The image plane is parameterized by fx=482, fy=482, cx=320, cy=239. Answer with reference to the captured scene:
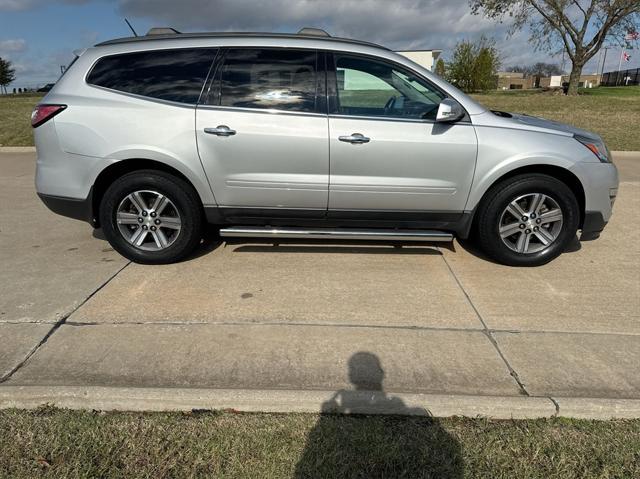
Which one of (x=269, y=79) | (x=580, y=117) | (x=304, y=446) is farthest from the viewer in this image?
(x=580, y=117)

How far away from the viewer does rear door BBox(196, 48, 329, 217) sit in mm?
3967

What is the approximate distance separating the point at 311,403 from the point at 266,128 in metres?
2.30

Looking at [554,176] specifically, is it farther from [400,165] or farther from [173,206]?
[173,206]

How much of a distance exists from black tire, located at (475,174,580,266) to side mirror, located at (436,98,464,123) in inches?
29.3

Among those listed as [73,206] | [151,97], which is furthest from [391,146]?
[73,206]

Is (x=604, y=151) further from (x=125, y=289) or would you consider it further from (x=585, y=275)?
(x=125, y=289)

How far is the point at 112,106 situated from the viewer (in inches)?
159

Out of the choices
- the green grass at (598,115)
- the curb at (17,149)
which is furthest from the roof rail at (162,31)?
the green grass at (598,115)

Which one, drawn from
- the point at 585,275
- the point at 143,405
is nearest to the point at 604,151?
the point at 585,275

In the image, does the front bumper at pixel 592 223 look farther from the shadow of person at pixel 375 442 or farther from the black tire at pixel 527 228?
the shadow of person at pixel 375 442

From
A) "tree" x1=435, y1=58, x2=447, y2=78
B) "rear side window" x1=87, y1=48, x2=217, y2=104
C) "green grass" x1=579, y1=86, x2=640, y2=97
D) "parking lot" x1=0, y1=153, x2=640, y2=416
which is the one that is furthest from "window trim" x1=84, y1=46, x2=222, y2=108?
"tree" x1=435, y1=58, x2=447, y2=78

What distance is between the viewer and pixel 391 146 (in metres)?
3.97

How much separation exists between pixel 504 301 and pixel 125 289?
9.98 ft

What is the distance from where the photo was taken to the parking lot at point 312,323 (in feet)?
9.03
